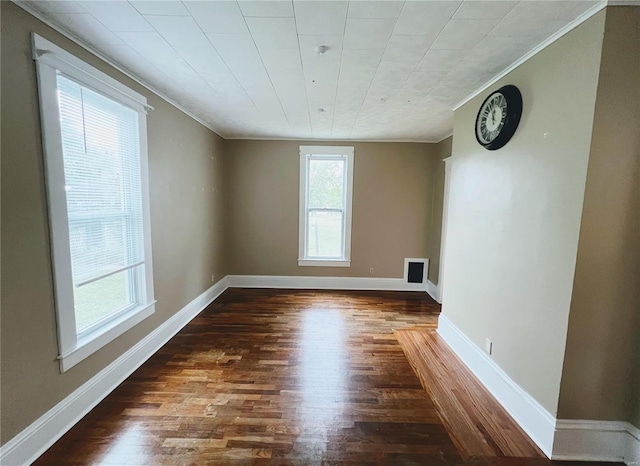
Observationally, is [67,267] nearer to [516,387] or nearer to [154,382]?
[154,382]

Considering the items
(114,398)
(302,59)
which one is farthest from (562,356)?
(114,398)

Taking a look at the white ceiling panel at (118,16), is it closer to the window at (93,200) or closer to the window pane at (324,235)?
the window at (93,200)

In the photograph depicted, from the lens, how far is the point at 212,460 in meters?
1.60

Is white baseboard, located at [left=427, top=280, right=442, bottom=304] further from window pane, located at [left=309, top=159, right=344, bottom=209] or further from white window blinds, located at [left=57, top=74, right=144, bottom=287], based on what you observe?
white window blinds, located at [left=57, top=74, right=144, bottom=287]

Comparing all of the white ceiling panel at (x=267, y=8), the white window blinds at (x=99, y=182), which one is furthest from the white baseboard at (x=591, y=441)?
the white window blinds at (x=99, y=182)

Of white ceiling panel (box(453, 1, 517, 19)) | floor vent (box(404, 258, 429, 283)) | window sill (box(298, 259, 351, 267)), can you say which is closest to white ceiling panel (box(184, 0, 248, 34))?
white ceiling panel (box(453, 1, 517, 19))

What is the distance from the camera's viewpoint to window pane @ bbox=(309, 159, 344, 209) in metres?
4.80

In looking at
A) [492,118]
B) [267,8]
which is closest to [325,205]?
[492,118]

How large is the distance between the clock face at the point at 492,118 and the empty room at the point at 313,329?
2 centimetres

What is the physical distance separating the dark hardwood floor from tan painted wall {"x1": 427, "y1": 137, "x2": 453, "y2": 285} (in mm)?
1555

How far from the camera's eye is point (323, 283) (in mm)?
4938

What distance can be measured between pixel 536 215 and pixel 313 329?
2447 millimetres

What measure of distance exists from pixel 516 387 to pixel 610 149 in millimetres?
1628

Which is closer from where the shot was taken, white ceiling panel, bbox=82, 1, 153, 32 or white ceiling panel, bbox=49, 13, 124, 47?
white ceiling panel, bbox=82, 1, 153, 32
